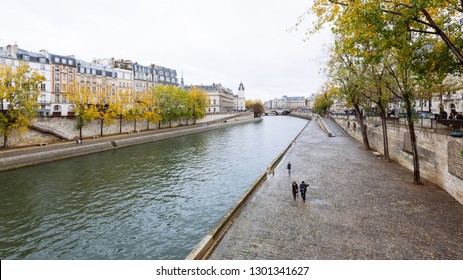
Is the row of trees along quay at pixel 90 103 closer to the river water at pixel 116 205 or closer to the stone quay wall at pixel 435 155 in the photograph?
the river water at pixel 116 205

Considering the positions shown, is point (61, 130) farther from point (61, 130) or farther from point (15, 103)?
point (15, 103)

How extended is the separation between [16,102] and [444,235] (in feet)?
143

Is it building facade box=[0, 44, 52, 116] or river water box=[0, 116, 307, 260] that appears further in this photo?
building facade box=[0, 44, 52, 116]

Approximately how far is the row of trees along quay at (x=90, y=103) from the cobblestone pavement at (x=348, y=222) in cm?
3404

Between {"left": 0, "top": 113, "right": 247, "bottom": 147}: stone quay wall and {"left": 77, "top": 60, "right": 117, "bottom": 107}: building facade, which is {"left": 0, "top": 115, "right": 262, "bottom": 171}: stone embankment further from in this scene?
{"left": 77, "top": 60, "right": 117, "bottom": 107}: building facade

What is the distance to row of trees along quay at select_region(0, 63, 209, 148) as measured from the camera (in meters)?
34.0

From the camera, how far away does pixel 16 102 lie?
33906mm

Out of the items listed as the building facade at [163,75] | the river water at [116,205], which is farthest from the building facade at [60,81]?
the river water at [116,205]

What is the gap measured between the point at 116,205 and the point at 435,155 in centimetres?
2230

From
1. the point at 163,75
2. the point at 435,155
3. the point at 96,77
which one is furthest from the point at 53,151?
the point at 163,75

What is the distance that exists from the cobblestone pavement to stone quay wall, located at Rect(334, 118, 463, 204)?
0.77 meters

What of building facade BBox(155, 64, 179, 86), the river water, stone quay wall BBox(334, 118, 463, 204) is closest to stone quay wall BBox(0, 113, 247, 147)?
the river water

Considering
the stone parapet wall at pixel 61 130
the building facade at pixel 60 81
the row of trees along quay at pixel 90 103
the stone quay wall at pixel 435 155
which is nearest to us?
the stone quay wall at pixel 435 155

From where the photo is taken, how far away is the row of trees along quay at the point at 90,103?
3397cm
